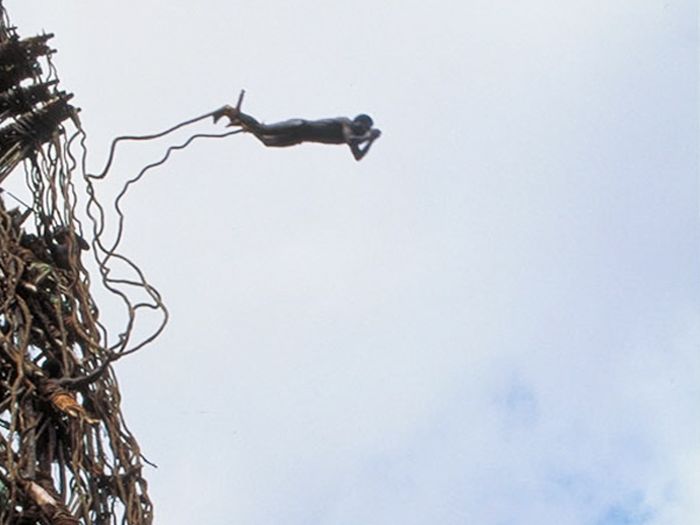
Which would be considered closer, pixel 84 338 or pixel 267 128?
pixel 267 128

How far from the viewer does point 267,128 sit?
288 cm

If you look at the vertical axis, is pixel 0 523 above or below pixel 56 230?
below

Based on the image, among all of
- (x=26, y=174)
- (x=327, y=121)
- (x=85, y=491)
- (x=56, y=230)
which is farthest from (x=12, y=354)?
(x=327, y=121)

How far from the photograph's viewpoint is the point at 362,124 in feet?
9.00

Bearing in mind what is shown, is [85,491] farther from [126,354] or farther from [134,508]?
[126,354]

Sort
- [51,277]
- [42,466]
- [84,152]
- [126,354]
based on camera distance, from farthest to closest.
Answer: [84,152] → [51,277] → [126,354] → [42,466]

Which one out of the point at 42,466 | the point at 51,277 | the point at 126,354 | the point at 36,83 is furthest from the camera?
the point at 36,83

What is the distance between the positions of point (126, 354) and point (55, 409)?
14.4 inches

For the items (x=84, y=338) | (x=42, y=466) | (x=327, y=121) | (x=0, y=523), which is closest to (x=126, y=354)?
(x=84, y=338)

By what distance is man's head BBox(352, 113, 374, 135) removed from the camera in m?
2.74

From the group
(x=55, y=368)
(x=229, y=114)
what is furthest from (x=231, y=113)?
(x=55, y=368)

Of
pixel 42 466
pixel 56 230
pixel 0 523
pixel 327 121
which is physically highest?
pixel 56 230

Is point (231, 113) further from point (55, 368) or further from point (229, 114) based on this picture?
point (55, 368)

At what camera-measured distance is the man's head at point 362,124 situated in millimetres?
2736
